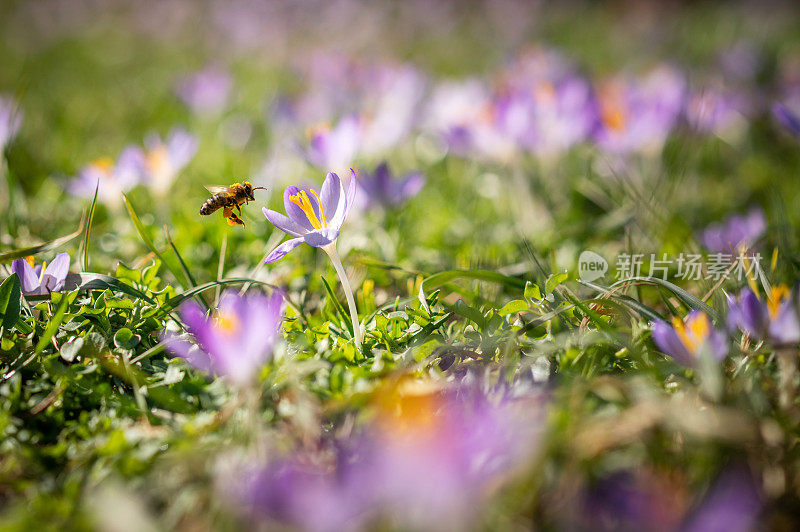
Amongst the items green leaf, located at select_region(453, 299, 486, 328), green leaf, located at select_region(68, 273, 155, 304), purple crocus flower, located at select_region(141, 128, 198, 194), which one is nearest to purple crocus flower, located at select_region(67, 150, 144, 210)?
purple crocus flower, located at select_region(141, 128, 198, 194)

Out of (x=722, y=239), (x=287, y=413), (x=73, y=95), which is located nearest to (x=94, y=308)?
(x=287, y=413)

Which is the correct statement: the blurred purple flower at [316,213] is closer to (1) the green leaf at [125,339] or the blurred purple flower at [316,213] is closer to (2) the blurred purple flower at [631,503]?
(1) the green leaf at [125,339]

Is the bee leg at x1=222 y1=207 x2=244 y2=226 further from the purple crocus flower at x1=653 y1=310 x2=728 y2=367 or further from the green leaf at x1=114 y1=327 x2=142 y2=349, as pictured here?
the purple crocus flower at x1=653 y1=310 x2=728 y2=367

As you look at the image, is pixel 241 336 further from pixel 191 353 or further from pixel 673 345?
pixel 673 345

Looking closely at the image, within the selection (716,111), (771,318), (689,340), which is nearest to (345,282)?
(689,340)

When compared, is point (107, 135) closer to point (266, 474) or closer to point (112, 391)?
point (112, 391)

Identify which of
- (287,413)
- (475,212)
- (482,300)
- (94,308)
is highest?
(94,308)

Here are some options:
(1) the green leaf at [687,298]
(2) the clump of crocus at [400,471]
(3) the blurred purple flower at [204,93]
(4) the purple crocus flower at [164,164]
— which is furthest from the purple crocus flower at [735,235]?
(3) the blurred purple flower at [204,93]

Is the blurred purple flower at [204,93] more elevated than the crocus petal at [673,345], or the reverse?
the blurred purple flower at [204,93]
